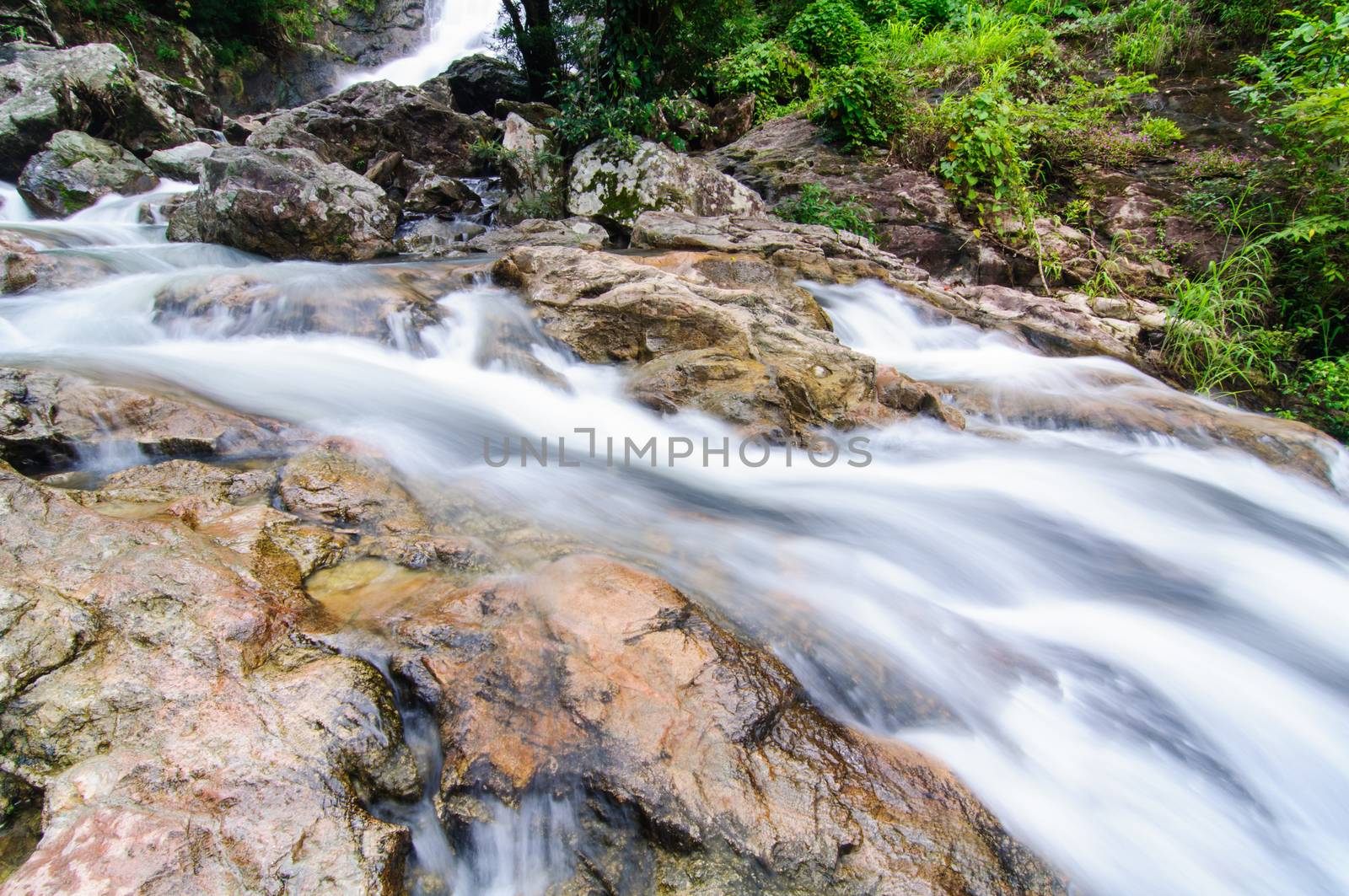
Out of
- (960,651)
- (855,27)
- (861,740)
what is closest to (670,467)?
(960,651)

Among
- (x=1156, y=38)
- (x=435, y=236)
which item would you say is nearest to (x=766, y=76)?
(x=1156, y=38)

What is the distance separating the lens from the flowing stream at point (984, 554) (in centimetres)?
200

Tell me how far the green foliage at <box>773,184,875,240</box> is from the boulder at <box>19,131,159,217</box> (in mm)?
8616

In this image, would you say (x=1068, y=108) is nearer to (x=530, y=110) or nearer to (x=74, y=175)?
(x=530, y=110)

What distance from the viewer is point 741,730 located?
1.78m

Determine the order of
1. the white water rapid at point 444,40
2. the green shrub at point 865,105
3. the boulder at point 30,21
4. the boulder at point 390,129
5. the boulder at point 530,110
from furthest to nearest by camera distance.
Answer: the white water rapid at point 444,40 → the boulder at point 530,110 → the boulder at point 30,21 → the boulder at point 390,129 → the green shrub at point 865,105

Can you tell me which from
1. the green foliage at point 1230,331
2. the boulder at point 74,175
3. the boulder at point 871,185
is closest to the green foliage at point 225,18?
the boulder at point 74,175

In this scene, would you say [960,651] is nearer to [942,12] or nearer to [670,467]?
[670,467]

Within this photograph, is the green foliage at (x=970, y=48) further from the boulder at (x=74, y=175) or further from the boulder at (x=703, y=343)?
the boulder at (x=74, y=175)

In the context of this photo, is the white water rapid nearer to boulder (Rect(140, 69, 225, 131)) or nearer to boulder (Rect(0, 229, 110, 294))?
boulder (Rect(140, 69, 225, 131))

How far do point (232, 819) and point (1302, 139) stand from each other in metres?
9.63

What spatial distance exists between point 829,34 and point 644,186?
23.1ft

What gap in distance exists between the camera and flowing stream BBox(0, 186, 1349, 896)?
200 cm

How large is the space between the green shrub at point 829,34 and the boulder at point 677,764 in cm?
1320
